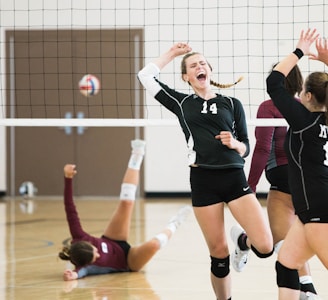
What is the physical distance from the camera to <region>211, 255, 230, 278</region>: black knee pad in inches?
201

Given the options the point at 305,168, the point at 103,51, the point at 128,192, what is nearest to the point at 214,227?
the point at 305,168

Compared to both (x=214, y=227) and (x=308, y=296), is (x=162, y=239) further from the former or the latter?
(x=214, y=227)

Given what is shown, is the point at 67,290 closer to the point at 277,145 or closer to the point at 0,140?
the point at 277,145

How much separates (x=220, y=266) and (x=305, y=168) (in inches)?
45.9

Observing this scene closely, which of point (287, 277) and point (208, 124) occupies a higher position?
point (208, 124)

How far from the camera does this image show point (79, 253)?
21.8ft

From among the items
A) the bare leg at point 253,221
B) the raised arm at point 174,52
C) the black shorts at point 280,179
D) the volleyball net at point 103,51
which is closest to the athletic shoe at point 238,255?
the black shorts at point 280,179

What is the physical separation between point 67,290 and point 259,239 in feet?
6.52

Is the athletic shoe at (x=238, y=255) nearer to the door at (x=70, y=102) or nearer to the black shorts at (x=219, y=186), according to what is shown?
the black shorts at (x=219, y=186)

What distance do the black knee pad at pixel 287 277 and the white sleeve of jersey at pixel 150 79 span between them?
154 centimetres

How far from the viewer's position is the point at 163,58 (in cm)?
536

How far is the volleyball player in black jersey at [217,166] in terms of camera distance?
196 inches

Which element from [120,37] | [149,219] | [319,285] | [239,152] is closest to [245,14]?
[120,37]

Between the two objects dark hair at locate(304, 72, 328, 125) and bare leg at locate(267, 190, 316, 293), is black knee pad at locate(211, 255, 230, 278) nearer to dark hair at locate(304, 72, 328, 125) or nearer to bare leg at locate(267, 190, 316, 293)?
bare leg at locate(267, 190, 316, 293)
